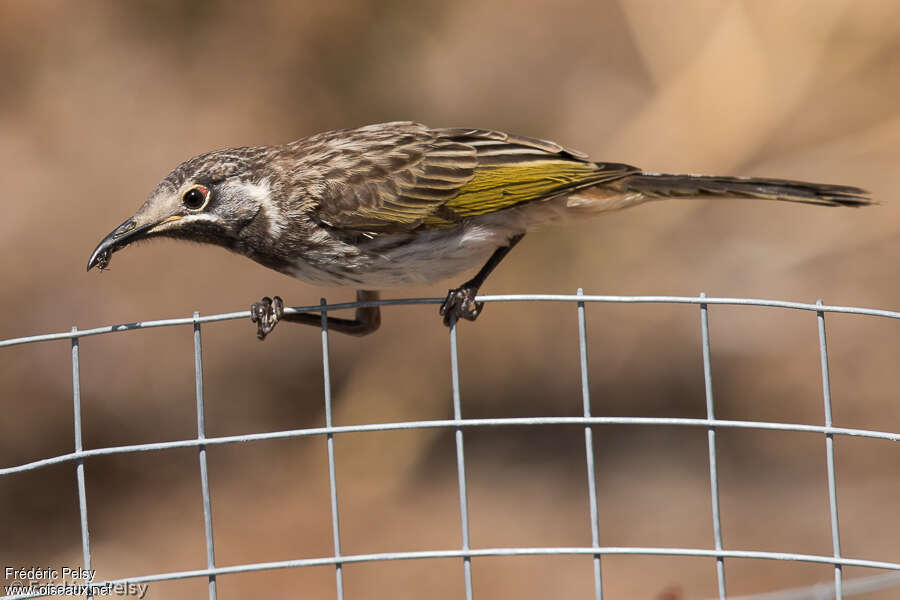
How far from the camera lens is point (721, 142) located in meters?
7.59

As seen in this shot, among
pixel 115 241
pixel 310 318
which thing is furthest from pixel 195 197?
pixel 310 318

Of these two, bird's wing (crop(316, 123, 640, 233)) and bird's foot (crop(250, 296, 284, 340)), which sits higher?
bird's wing (crop(316, 123, 640, 233))

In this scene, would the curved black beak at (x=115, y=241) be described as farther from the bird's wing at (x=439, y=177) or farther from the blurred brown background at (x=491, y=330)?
the blurred brown background at (x=491, y=330)

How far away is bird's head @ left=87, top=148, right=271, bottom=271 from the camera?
14.5 ft

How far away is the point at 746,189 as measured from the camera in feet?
14.6

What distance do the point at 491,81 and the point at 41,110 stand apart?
2.98 metres

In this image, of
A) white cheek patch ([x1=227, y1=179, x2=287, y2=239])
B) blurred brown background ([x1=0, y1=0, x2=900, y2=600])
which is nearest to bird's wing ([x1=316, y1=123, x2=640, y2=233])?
white cheek patch ([x1=227, y1=179, x2=287, y2=239])

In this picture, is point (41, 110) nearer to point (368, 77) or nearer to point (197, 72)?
point (197, 72)

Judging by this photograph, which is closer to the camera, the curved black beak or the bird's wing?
the curved black beak

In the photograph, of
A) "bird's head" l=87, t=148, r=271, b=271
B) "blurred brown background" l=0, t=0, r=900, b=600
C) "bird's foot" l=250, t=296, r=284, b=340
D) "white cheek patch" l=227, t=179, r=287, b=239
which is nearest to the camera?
"bird's foot" l=250, t=296, r=284, b=340

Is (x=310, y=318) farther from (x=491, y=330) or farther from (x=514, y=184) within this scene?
(x=491, y=330)

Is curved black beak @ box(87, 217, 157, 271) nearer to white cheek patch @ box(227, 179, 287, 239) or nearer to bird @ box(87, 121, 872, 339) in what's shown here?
bird @ box(87, 121, 872, 339)

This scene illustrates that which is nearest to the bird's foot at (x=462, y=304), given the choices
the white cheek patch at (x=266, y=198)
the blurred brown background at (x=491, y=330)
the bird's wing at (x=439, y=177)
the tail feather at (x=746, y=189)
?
the bird's wing at (x=439, y=177)

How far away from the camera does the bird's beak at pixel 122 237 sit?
165 inches
